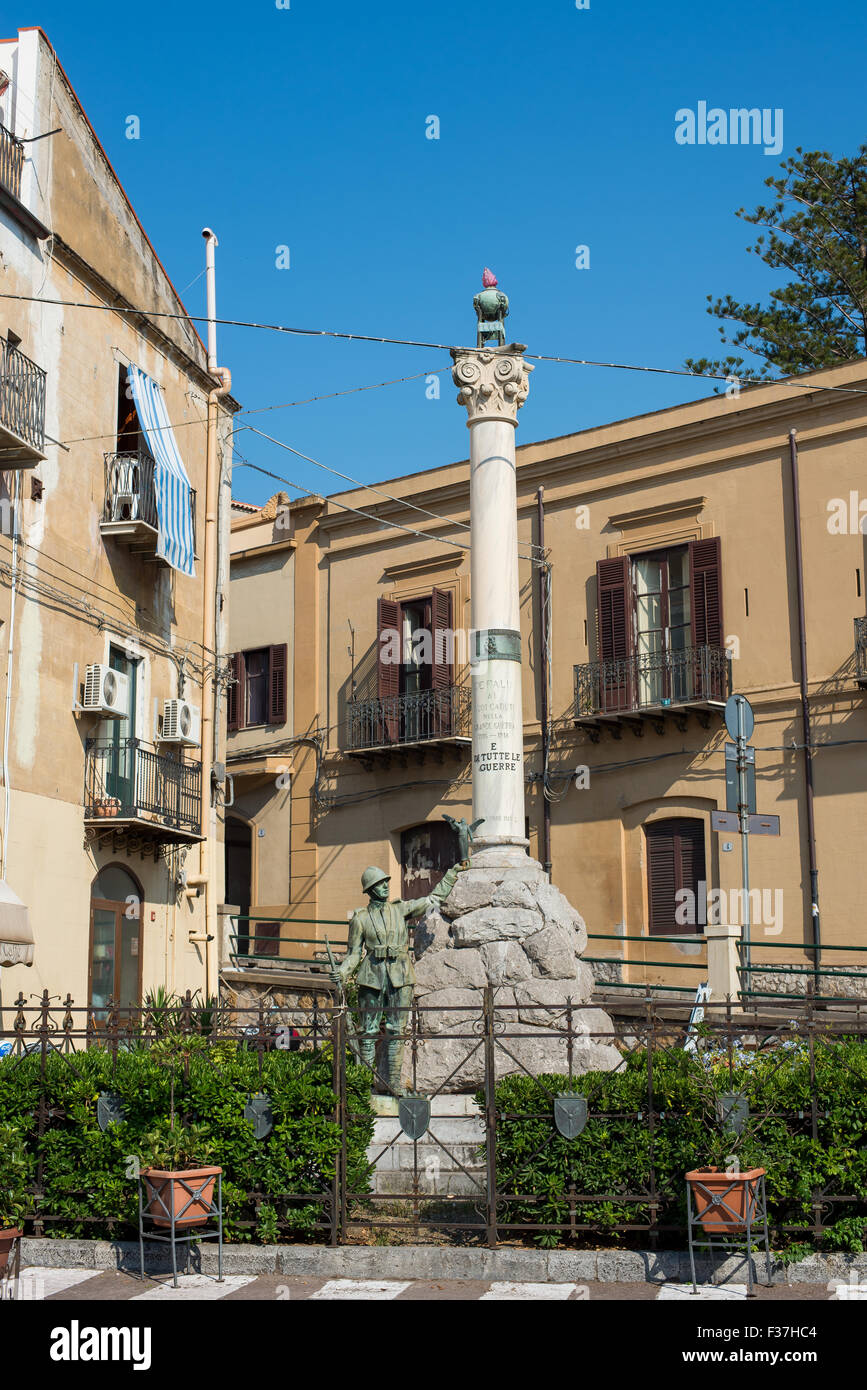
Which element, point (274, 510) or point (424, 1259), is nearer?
point (424, 1259)

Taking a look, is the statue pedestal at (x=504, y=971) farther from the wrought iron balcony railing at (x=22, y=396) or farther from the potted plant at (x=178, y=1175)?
the wrought iron balcony railing at (x=22, y=396)

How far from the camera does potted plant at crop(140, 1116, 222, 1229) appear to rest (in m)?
9.73

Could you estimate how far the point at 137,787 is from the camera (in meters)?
20.9

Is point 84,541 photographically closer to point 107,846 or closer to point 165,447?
point 165,447

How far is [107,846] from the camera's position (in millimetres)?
20406

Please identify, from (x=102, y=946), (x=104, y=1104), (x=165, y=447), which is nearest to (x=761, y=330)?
(x=165, y=447)

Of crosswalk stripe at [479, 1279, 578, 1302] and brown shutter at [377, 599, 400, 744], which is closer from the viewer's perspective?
crosswalk stripe at [479, 1279, 578, 1302]

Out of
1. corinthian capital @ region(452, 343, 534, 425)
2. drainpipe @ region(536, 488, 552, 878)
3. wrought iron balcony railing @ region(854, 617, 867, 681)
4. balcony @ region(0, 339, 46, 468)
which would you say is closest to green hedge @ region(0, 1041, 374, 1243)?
corinthian capital @ region(452, 343, 534, 425)

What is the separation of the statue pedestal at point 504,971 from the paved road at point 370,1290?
15.1 ft

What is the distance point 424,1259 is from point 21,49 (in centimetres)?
1703

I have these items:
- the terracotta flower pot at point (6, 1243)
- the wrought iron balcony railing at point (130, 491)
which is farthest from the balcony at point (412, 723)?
the terracotta flower pot at point (6, 1243)

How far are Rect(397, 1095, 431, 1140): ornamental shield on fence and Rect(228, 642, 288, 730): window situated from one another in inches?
781

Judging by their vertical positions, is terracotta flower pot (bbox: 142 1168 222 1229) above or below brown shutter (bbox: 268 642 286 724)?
below

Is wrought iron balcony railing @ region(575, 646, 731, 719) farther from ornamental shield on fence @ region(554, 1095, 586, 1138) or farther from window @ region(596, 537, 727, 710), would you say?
ornamental shield on fence @ region(554, 1095, 586, 1138)
